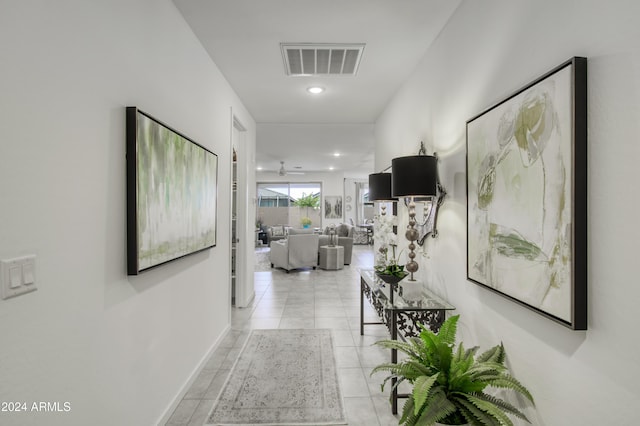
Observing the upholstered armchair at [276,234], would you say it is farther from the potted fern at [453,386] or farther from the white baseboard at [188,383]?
the potted fern at [453,386]

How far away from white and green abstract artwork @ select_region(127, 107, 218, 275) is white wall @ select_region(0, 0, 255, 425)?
2.5 inches

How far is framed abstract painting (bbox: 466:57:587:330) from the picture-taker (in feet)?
3.71

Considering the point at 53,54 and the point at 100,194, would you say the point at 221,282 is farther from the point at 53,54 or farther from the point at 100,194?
the point at 53,54

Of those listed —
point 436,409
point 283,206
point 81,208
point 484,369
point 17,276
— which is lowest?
point 436,409

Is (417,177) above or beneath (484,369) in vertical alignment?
above

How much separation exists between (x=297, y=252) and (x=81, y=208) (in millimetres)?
6081

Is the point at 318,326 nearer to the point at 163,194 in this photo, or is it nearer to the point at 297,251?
the point at 163,194

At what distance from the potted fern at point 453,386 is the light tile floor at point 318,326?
837 millimetres

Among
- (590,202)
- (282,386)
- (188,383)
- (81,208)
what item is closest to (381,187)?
(282,386)

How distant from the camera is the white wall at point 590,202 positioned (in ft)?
3.25

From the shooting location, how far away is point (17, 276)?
1.01 meters

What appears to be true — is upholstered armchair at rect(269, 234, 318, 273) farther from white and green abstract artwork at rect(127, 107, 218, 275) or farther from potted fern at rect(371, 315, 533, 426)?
potted fern at rect(371, 315, 533, 426)

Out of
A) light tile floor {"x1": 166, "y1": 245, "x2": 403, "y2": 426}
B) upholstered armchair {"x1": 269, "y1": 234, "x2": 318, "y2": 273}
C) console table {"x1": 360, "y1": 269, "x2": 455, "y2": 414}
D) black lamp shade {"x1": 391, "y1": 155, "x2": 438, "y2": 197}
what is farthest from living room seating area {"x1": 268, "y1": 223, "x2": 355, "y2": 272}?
black lamp shade {"x1": 391, "y1": 155, "x2": 438, "y2": 197}

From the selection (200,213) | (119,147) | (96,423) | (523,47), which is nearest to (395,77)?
(523,47)
